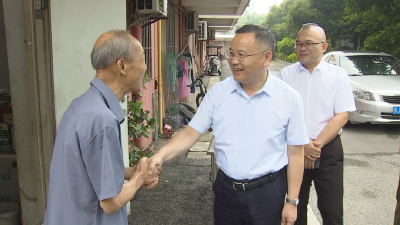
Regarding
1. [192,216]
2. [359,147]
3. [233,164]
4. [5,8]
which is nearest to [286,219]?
[233,164]

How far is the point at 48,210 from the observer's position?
177 centimetres

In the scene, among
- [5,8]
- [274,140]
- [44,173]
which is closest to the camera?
[274,140]

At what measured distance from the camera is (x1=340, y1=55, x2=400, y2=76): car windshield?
358 inches

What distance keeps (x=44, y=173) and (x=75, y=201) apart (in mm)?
1875

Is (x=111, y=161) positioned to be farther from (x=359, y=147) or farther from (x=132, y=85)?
(x=359, y=147)

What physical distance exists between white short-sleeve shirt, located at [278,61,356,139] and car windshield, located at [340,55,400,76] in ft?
21.2

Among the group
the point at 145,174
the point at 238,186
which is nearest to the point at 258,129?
the point at 238,186

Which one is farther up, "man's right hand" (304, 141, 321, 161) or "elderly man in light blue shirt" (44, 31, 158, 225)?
"elderly man in light blue shirt" (44, 31, 158, 225)

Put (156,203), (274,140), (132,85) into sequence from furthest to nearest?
(156,203)
(274,140)
(132,85)

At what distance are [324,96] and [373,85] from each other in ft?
19.3

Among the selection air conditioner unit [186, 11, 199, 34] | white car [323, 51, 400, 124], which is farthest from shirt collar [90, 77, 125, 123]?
air conditioner unit [186, 11, 199, 34]

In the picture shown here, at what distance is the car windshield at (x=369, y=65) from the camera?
358 inches

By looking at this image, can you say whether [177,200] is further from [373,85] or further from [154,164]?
[373,85]

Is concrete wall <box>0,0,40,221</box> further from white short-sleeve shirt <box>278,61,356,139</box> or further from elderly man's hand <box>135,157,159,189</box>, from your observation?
white short-sleeve shirt <box>278,61,356,139</box>
